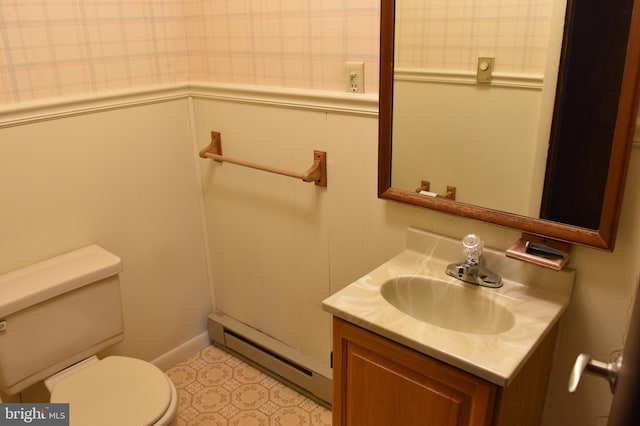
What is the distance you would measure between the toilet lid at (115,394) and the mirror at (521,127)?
3.12ft

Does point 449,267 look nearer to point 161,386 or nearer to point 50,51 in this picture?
point 161,386

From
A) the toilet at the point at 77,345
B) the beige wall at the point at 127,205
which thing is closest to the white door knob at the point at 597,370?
the toilet at the point at 77,345

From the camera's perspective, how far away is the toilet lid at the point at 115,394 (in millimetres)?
1487

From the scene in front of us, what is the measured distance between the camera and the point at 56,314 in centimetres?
166

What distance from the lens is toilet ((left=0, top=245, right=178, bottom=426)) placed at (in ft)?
5.03

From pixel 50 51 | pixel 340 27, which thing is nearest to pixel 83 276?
pixel 50 51

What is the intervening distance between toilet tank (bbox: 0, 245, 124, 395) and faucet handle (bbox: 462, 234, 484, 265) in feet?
3.90

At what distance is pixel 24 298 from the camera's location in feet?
5.12

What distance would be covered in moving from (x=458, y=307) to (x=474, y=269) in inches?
4.7

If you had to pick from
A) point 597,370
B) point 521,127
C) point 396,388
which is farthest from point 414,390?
point 521,127

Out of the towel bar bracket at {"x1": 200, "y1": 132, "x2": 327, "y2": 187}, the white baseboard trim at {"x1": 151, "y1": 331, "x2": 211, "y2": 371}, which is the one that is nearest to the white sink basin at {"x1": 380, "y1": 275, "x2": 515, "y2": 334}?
the towel bar bracket at {"x1": 200, "y1": 132, "x2": 327, "y2": 187}

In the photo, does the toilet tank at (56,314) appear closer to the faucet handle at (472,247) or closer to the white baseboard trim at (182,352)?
the white baseboard trim at (182,352)

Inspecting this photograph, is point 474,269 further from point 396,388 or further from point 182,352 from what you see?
point 182,352

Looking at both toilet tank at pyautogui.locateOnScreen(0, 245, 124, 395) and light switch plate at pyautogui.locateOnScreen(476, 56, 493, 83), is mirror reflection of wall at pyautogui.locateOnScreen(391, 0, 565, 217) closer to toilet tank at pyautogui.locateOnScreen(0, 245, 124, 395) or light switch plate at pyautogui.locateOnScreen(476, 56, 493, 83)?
light switch plate at pyautogui.locateOnScreen(476, 56, 493, 83)
